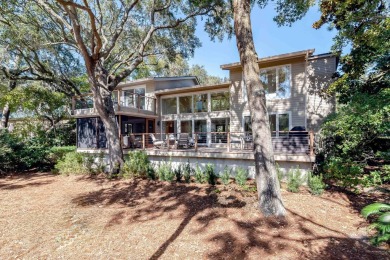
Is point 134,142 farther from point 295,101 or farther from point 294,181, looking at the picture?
point 295,101

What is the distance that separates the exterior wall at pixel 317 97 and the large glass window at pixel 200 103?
6.62m

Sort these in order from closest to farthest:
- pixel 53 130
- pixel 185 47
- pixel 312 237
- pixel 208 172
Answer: pixel 312 237, pixel 208 172, pixel 185 47, pixel 53 130

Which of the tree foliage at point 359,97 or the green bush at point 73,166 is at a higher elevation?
the tree foliage at point 359,97

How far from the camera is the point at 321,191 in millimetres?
7344

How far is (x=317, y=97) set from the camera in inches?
479

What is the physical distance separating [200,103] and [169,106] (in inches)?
110

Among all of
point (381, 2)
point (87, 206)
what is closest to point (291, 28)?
point (381, 2)

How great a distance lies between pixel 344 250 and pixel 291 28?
417 inches

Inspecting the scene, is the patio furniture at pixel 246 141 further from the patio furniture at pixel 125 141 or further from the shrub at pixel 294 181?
the patio furniture at pixel 125 141

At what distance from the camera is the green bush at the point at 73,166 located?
11642 millimetres

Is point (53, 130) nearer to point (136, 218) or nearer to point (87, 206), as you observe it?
point (87, 206)

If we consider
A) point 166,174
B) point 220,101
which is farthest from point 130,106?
point 166,174

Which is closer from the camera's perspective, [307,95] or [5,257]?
[5,257]

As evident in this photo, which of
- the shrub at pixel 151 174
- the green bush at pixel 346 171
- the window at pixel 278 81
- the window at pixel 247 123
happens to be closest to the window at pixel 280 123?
the window at pixel 247 123
